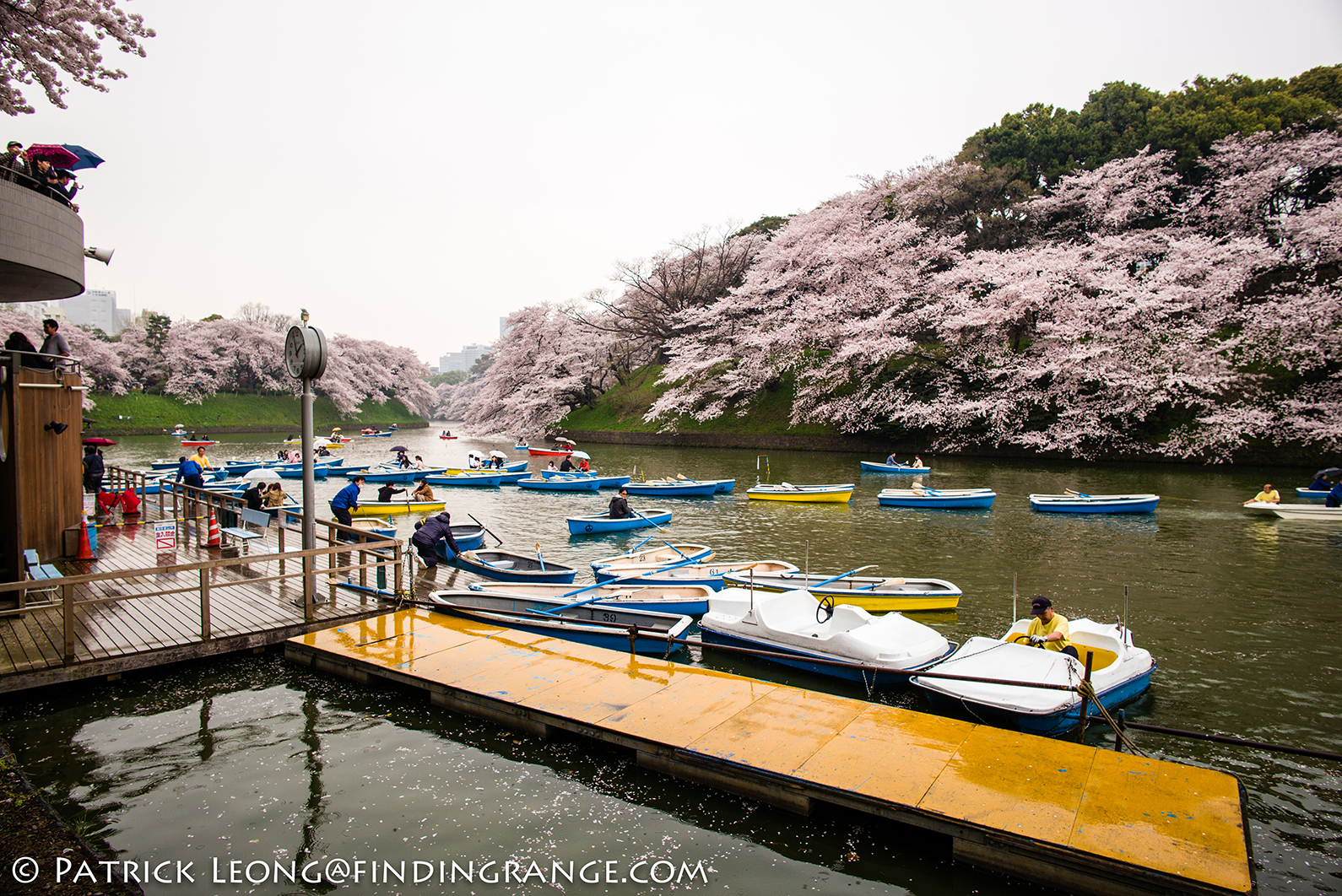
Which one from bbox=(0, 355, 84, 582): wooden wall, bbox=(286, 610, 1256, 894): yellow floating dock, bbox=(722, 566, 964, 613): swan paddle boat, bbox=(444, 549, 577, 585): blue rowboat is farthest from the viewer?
bbox=(444, 549, 577, 585): blue rowboat

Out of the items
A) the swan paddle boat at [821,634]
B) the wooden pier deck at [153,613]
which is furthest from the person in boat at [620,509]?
the swan paddle boat at [821,634]

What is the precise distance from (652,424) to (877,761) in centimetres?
4962

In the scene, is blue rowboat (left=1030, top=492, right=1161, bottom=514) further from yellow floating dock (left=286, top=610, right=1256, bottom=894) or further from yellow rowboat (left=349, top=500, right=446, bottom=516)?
yellow rowboat (left=349, top=500, right=446, bottom=516)

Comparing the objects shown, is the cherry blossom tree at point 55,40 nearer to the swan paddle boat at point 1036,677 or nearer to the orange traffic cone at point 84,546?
the orange traffic cone at point 84,546

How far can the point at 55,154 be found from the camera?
11000 millimetres

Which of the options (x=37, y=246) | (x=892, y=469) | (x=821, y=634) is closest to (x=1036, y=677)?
(x=821, y=634)

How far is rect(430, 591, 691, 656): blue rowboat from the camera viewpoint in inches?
392

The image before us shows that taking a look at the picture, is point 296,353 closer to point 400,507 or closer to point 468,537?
point 468,537

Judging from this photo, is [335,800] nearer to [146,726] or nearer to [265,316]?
[146,726]

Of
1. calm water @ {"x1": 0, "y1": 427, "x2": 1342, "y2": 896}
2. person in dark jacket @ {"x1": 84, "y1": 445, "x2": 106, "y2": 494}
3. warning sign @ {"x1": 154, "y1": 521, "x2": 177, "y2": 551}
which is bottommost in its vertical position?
calm water @ {"x1": 0, "y1": 427, "x2": 1342, "y2": 896}

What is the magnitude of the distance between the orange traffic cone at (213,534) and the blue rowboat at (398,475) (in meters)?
18.8

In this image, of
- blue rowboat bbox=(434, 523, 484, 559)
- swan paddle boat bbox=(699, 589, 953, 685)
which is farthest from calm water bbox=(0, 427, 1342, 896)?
blue rowboat bbox=(434, 523, 484, 559)

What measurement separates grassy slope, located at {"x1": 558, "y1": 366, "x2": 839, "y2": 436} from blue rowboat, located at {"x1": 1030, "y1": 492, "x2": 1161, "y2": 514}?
21.4 m

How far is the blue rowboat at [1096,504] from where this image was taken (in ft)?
74.7
